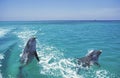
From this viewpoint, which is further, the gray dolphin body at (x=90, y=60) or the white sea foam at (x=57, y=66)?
the gray dolphin body at (x=90, y=60)

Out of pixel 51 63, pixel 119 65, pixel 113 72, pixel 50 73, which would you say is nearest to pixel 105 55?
pixel 119 65

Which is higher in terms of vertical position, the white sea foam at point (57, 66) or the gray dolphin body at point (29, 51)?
the gray dolphin body at point (29, 51)

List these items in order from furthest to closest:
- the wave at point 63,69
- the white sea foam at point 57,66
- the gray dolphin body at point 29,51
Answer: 1. the gray dolphin body at point 29,51
2. the white sea foam at point 57,66
3. the wave at point 63,69

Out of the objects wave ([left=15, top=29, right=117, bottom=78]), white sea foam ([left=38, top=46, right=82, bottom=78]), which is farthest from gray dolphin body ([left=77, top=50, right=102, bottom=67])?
white sea foam ([left=38, top=46, right=82, bottom=78])

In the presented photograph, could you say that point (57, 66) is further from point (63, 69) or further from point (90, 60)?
point (90, 60)

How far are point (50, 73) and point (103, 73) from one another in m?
3.42

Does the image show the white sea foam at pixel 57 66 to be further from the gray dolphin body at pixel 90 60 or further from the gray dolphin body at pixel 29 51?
the gray dolphin body at pixel 29 51

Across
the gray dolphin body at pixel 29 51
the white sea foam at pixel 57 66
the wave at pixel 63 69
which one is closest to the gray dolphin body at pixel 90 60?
the wave at pixel 63 69

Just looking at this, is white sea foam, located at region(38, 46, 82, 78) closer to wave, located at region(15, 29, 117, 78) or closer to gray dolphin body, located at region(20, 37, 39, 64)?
wave, located at region(15, 29, 117, 78)

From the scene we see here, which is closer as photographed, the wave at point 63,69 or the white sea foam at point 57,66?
the wave at point 63,69

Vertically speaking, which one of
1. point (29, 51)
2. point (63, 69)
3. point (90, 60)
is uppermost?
point (29, 51)

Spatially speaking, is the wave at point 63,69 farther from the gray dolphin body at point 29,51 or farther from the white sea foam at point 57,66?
the gray dolphin body at point 29,51

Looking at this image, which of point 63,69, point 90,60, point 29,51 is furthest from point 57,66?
point 90,60

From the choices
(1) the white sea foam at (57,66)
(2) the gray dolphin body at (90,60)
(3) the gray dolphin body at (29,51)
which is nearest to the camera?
(1) the white sea foam at (57,66)
